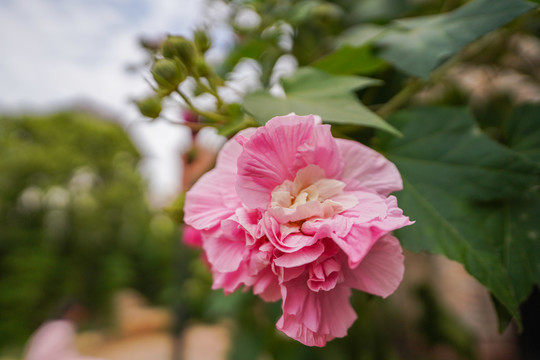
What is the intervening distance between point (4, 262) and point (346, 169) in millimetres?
4231

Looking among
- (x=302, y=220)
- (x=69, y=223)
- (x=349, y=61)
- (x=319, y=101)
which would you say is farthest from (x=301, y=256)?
(x=69, y=223)

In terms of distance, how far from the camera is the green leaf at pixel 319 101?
288mm

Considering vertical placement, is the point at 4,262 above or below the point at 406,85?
below

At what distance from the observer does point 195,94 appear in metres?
0.47

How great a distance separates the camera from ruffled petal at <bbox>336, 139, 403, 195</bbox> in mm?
259

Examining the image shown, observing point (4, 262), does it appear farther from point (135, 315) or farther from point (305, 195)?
point (305, 195)

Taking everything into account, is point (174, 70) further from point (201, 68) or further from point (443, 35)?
point (443, 35)

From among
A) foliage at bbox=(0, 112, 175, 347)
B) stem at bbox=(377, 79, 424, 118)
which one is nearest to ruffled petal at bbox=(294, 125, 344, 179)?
stem at bbox=(377, 79, 424, 118)

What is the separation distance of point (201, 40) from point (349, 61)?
7.0 inches

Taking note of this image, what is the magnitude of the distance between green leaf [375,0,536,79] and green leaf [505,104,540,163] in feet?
0.43

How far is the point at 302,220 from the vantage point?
255mm

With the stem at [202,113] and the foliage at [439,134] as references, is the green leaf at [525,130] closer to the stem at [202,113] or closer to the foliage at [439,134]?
the foliage at [439,134]

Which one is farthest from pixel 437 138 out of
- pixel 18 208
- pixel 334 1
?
pixel 18 208

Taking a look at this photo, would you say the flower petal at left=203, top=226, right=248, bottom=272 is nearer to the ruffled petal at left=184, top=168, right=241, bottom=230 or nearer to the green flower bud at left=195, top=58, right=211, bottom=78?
the ruffled petal at left=184, top=168, right=241, bottom=230
